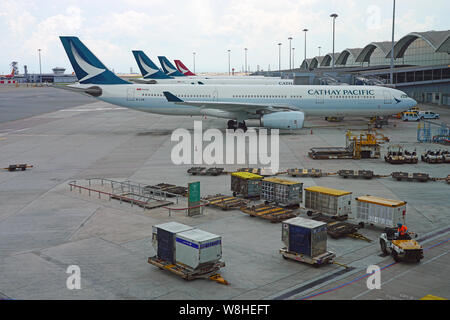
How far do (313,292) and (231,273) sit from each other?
Result: 9.24 feet

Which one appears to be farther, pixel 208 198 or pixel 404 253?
pixel 208 198

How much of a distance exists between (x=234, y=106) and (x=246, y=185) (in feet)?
69.6

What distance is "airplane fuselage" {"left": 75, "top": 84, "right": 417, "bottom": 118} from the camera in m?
45.1

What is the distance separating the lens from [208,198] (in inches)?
898

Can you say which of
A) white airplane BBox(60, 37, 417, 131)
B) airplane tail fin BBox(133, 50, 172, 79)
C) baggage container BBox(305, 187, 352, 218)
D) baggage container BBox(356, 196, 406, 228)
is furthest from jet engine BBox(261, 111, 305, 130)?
airplane tail fin BBox(133, 50, 172, 79)

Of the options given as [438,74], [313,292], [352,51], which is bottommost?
[313,292]

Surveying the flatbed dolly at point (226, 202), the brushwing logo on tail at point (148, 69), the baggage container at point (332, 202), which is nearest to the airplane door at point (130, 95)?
the flatbed dolly at point (226, 202)

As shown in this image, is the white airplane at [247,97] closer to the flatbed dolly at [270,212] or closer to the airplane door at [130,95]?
the airplane door at [130,95]

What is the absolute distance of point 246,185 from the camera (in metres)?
22.9

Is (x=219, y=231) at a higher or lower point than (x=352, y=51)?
lower

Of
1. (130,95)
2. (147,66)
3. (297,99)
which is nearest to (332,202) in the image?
(297,99)

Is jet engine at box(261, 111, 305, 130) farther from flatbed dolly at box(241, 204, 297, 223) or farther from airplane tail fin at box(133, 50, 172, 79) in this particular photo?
airplane tail fin at box(133, 50, 172, 79)
